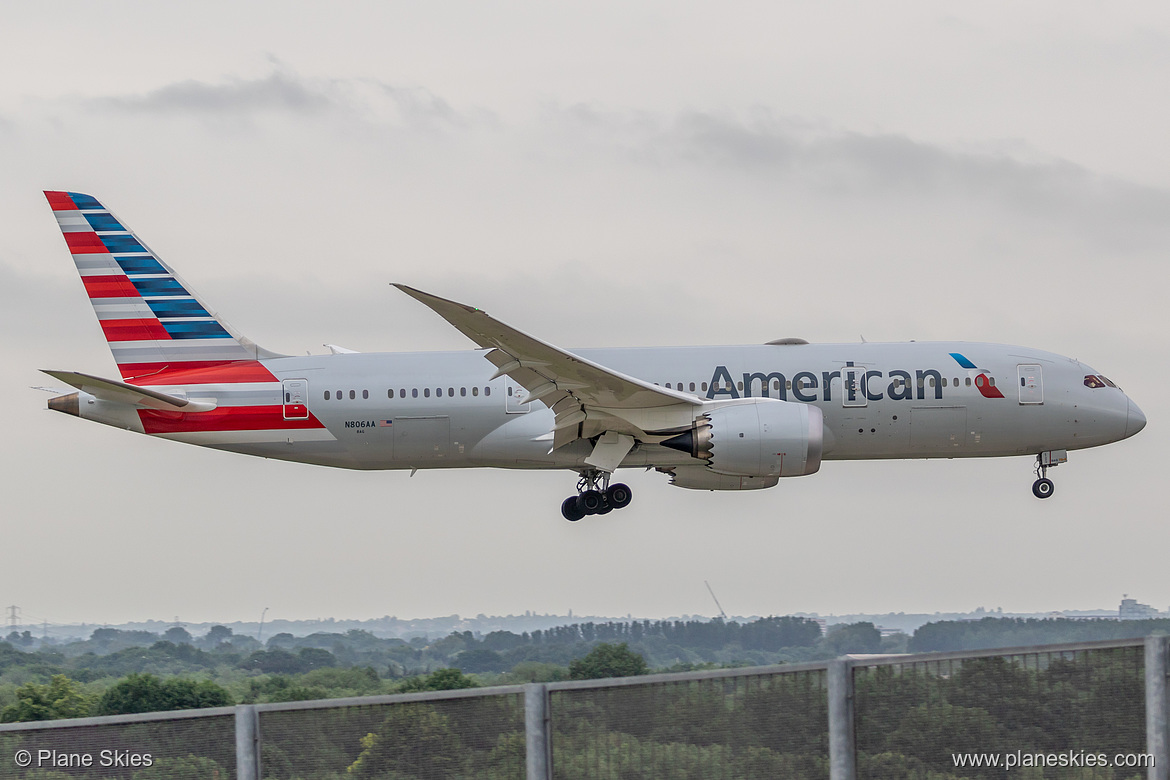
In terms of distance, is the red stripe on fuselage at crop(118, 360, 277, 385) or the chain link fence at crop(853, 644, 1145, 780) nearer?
the chain link fence at crop(853, 644, 1145, 780)

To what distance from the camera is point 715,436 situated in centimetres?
2538

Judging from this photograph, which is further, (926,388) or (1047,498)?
(1047,498)

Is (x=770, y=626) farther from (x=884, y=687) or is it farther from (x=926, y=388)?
(x=884, y=687)

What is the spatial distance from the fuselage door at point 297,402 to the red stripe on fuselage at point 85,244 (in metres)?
7.05

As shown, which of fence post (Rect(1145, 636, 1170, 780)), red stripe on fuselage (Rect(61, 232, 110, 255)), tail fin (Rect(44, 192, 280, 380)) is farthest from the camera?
red stripe on fuselage (Rect(61, 232, 110, 255))

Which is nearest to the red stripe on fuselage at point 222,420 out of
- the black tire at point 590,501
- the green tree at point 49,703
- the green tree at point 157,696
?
the black tire at point 590,501

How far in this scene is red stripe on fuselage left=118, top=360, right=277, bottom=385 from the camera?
1119 inches

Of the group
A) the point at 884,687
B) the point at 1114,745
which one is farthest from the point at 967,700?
the point at 1114,745

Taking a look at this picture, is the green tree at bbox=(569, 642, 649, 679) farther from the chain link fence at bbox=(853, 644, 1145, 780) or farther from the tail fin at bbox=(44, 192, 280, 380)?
the tail fin at bbox=(44, 192, 280, 380)

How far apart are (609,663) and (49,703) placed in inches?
383

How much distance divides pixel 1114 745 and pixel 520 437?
65.7ft

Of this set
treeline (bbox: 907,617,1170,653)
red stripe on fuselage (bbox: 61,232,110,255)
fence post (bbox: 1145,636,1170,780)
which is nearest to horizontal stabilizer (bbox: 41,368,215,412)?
red stripe on fuselage (bbox: 61,232,110,255)

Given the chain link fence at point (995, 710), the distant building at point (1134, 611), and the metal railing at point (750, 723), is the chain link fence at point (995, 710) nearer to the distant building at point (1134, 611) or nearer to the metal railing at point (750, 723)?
the metal railing at point (750, 723)

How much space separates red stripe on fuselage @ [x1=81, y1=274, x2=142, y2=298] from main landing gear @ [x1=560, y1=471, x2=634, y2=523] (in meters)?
12.3
